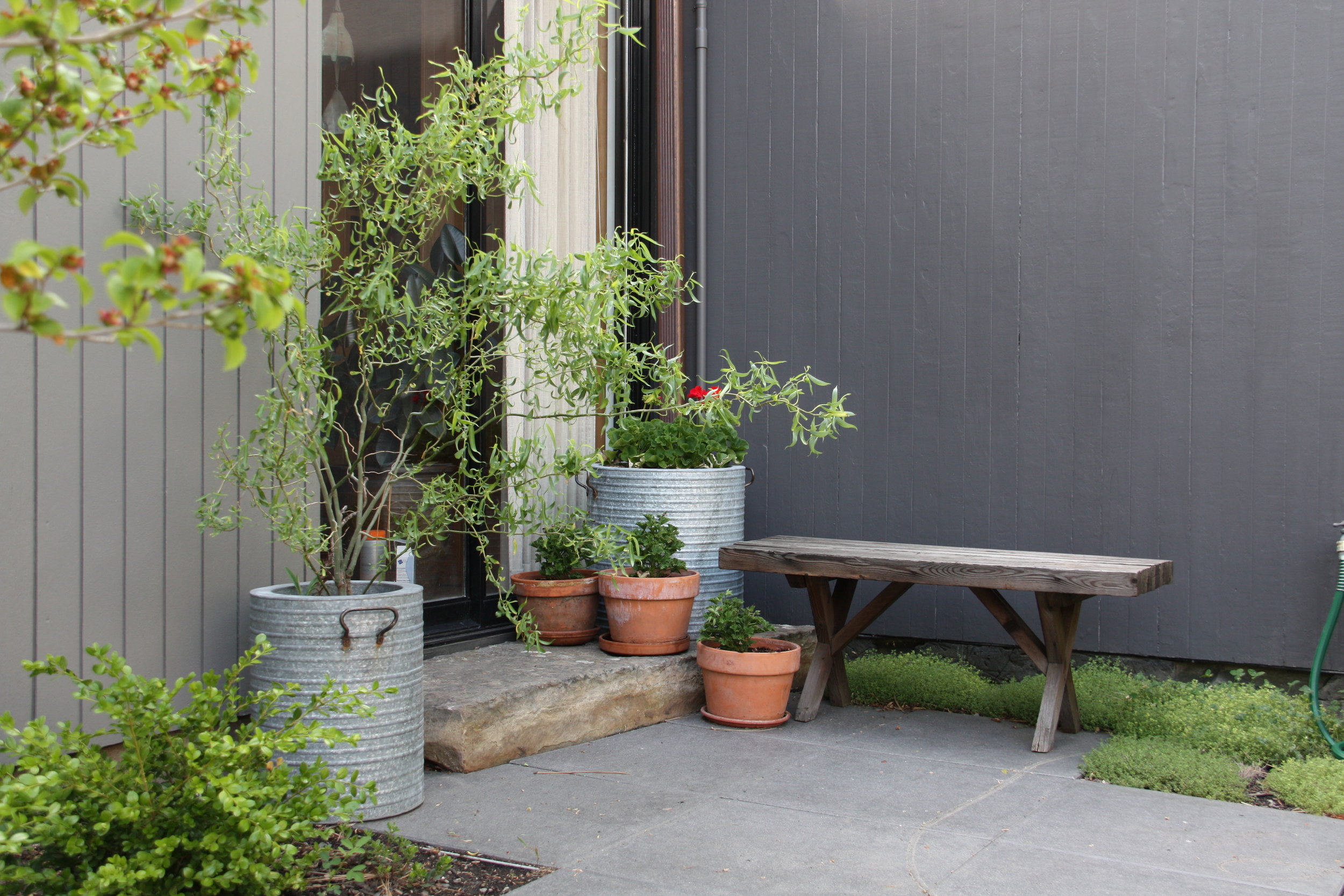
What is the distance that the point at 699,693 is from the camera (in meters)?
3.91

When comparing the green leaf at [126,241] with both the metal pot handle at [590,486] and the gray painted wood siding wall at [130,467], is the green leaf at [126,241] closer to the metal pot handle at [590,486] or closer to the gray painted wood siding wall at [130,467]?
the gray painted wood siding wall at [130,467]

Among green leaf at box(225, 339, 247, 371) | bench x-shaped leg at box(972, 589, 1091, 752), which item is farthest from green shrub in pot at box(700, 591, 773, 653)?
green leaf at box(225, 339, 247, 371)

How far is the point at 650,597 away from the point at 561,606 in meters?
0.35

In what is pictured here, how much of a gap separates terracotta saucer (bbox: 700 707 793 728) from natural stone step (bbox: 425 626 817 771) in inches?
7.2

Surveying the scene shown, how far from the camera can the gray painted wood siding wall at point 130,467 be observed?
2.40m

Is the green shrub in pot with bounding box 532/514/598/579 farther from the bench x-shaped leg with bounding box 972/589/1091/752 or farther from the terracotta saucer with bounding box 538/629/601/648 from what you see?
the bench x-shaped leg with bounding box 972/589/1091/752

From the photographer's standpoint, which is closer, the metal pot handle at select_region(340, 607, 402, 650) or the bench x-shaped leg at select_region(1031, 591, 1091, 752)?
the metal pot handle at select_region(340, 607, 402, 650)

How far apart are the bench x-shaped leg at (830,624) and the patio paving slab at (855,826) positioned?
31 centimetres

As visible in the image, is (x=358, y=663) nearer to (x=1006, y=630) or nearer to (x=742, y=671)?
(x=742, y=671)

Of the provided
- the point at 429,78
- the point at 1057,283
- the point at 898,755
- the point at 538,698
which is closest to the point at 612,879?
the point at 538,698

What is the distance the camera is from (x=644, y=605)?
3734 millimetres

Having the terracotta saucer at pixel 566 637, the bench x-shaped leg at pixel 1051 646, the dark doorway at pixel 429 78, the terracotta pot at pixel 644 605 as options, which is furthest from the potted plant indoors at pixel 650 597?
the bench x-shaped leg at pixel 1051 646

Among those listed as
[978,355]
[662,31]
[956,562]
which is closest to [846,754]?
[956,562]

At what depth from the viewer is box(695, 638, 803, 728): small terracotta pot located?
3613mm
